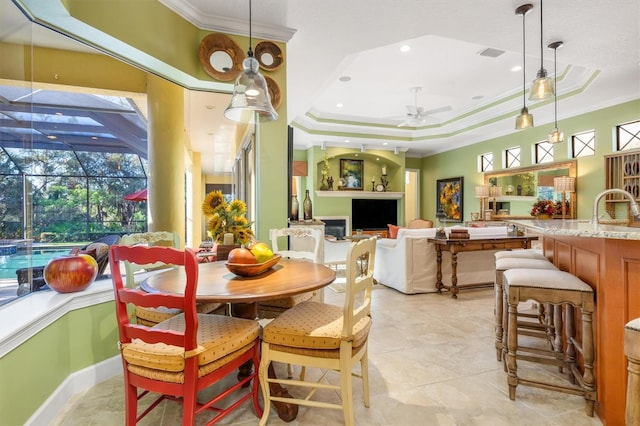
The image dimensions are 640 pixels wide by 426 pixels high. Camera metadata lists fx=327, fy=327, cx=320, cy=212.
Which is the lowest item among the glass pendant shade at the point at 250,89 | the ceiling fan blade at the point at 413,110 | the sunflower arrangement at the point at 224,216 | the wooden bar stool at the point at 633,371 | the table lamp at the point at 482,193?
the wooden bar stool at the point at 633,371

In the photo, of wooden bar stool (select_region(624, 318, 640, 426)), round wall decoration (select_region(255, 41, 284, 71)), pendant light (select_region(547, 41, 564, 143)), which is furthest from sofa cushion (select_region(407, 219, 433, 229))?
wooden bar stool (select_region(624, 318, 640, 426))

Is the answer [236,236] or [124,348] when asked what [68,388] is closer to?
[124,348]

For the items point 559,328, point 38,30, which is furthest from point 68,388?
point 559,328

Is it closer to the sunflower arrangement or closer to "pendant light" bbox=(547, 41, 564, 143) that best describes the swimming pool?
the sunflower arrangement

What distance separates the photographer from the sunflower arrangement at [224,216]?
213cm

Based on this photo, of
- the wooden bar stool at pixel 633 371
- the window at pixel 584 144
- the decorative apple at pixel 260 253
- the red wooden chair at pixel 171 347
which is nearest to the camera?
the wooden bar stool at pixel 633 371

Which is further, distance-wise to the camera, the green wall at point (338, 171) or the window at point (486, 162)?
the green wall at point (338, 171)

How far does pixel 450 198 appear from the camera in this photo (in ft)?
27.7

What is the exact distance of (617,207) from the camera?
492 centimetres

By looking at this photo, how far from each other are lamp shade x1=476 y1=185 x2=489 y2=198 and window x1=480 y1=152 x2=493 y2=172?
0.57 meters

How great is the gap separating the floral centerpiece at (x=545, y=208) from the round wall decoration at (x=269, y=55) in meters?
5.47

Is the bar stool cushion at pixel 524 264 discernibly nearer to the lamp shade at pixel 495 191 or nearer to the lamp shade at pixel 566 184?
the lamp shade at pixel 566 184

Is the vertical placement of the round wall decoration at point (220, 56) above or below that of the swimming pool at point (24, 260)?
above

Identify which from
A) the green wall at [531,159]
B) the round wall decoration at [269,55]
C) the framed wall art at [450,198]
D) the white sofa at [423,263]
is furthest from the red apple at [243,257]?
the framed wall art at [450,198]
